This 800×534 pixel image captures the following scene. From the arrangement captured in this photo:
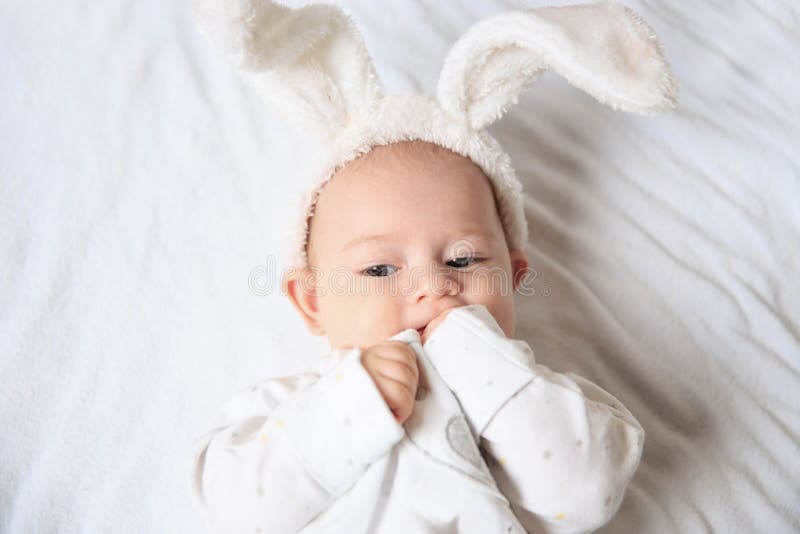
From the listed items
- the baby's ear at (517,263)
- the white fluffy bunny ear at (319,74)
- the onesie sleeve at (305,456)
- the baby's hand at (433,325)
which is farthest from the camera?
the baby's ear at (517,263)

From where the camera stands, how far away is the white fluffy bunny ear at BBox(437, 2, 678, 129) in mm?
1131

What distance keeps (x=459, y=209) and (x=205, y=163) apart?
0.59 metres

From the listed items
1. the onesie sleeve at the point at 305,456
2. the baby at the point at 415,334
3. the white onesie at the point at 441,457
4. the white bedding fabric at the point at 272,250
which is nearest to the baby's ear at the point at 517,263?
the baby at the point at 415,334

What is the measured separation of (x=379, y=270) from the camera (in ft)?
3.67

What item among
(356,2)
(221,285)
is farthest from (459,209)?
(356,2)

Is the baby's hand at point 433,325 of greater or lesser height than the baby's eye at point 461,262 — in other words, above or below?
below

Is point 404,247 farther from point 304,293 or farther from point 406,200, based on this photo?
point 304,293

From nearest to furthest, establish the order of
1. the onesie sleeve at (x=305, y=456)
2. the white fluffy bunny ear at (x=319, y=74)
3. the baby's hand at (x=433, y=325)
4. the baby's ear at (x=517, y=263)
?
the onesie sleeve at (x=305, y=456) → the baby's hand at (x=433, y=325) → the white fluffy bunny ear at (x=319, y=74) → the baby's ear at (x=517, y=263)

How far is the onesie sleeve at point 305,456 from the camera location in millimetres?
911

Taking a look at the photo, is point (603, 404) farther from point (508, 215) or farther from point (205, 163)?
point (205, 163)

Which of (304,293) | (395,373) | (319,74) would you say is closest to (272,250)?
(304,293)

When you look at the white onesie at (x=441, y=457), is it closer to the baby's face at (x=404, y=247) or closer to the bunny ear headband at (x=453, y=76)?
the baby's face at (x=404, y=247)

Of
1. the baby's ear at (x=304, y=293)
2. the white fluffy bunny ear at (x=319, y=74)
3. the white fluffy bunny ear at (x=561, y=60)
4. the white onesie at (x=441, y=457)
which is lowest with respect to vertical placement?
the baby's ear at (x=304, y=293)

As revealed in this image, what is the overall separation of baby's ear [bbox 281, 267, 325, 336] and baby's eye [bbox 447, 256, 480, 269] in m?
0.25
